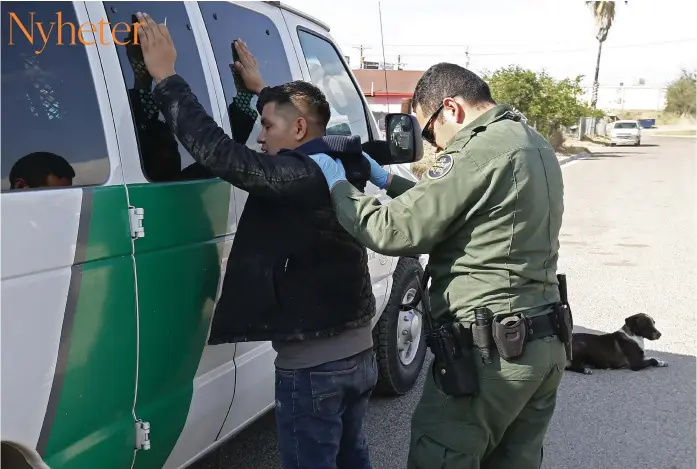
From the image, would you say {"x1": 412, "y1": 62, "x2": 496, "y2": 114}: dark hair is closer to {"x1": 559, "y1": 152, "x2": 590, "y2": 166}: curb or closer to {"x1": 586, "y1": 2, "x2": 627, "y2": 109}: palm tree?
{"x1": 559, "y1": 152, "x2": 590, "y2": 166}: curb

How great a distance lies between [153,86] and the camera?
2395 millimetres

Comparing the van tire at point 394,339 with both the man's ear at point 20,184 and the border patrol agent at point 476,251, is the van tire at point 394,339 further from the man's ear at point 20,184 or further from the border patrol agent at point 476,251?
the man's ear at point 20,184

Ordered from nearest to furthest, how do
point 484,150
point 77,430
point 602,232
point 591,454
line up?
point 77,430, point 484,150, point 591,454, point 602,232

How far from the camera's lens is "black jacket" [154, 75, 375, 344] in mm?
2291

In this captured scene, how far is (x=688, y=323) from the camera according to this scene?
6.73m

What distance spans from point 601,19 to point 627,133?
15.2 meters

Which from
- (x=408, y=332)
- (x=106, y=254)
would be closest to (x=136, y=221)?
(x=106, y=254)

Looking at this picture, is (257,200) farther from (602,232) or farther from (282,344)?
(602,232)

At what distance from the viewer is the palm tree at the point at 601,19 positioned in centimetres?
5303

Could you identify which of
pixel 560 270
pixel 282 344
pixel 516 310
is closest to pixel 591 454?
pixel 516 310

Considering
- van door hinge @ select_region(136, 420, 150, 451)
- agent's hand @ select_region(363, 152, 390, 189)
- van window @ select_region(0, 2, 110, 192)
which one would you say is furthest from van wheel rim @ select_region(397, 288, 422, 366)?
van window @ select_region(0, 2, 110, 192)

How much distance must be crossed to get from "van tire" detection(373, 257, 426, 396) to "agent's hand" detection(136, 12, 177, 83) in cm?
242

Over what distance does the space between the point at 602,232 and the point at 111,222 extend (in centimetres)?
1053

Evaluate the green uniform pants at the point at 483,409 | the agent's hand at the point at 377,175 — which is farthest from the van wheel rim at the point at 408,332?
the green uniform pants at the point at 483,409
